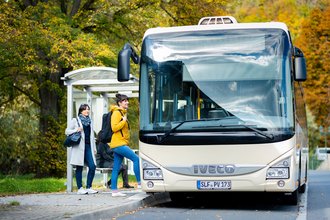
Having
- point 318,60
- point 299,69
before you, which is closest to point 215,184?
point 299,69

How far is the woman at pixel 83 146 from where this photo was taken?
53.5ft

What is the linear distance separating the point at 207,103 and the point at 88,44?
12710 millimetres

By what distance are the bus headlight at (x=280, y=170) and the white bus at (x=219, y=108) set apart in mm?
16

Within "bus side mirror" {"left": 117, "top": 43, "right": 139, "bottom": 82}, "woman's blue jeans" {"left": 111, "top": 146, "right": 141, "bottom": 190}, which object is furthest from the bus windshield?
"woman's blue jeans" {"left": 111, "top": 146, "right": 141, "bottom": 190}

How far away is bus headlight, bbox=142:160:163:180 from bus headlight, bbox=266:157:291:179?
5.95 ft

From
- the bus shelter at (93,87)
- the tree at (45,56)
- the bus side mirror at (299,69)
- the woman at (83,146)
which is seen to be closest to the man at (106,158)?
the bus shelter at (93,87)

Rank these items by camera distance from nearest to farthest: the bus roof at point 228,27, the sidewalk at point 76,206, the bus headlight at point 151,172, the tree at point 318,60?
the sidewalk at point 76,206 → the bus headlight at point 151,172 → the bus roof at point 228,27 → the tree at point 318,60

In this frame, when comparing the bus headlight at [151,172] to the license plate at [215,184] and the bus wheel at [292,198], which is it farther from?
the bus wheel at [292,198]

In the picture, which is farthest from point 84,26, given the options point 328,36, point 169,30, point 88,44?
point 328,36

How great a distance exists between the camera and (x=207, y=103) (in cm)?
1352

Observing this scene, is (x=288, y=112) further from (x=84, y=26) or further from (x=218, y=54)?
(x=84, y=26)

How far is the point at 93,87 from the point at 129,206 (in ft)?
21.1

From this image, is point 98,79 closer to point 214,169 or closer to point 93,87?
point 93,87

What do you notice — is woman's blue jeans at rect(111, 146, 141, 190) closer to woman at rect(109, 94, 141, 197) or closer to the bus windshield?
woman at rect(109, 94, 141, 197)
